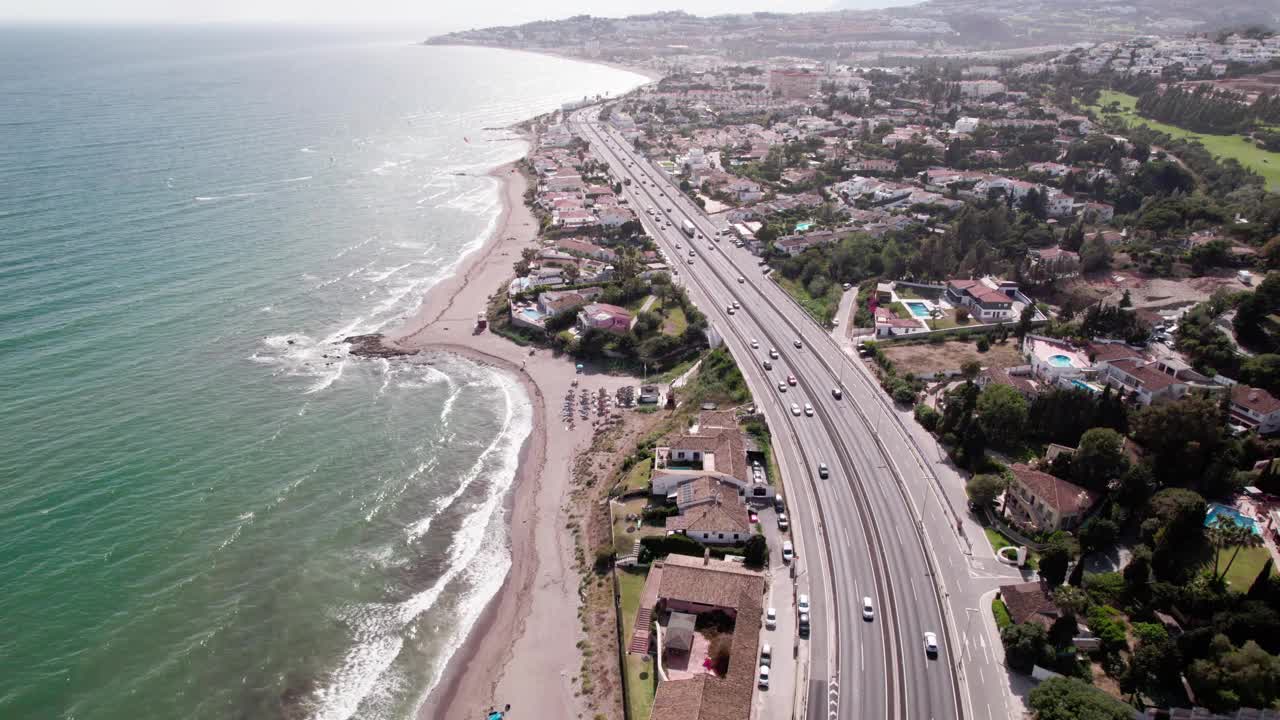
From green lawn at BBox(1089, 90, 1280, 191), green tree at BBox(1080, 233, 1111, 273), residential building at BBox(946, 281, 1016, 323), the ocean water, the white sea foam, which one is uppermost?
green lawn at BBox(1089, 90, 1280, 191)

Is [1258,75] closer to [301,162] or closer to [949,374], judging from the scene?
[949,374]

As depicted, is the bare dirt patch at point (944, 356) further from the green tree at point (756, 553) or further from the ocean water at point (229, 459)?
the ocean water at point (229, 459)

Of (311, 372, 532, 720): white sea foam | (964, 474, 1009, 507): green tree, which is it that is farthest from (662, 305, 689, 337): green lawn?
(964, 474, 1009, 507): green tree

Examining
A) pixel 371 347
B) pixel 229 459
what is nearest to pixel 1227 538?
pixel 229 459

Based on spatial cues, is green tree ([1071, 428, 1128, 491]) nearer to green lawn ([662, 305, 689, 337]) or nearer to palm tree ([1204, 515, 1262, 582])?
palm tree ([1204, 515, 1262, 582])

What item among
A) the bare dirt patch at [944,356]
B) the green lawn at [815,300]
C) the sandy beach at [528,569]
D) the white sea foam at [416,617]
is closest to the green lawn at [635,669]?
the sandy beach at [528,569]

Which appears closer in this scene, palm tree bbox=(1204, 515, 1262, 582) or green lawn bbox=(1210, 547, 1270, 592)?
green lawn bbox=(1210, 547, 1270, 592)

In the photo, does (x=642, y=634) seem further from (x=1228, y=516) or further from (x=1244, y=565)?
(x=1228, y=516)
